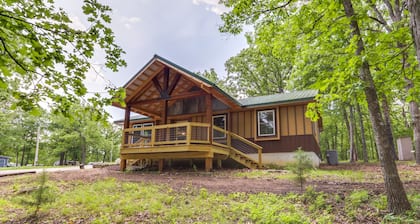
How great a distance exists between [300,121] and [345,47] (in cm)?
704

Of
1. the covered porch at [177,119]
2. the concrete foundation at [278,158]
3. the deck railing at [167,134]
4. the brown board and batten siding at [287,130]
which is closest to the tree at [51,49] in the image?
the covered porch at [177,119]

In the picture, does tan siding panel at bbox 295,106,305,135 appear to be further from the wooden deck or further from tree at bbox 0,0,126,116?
tree at bbox 0,0,126,116

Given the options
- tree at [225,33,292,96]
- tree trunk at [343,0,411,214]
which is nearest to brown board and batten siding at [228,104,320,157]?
tree trunk at [343,0,411,214]

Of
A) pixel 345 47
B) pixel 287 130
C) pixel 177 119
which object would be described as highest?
pixel 345 47

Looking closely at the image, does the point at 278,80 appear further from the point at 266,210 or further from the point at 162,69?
the point at 266,210

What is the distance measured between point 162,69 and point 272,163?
7205mm

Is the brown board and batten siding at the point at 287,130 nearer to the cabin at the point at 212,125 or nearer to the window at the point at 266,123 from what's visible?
the cabin at the point at 212,125

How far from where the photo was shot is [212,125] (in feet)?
34.6

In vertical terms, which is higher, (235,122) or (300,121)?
(235,122)

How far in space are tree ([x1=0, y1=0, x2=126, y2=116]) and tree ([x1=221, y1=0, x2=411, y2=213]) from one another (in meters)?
2.97

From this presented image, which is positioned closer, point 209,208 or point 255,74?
point 209,208

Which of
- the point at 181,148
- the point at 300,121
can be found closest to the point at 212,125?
the point at 181,148

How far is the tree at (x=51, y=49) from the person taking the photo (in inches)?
105

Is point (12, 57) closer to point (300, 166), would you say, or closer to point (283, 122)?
point (300, 166)
